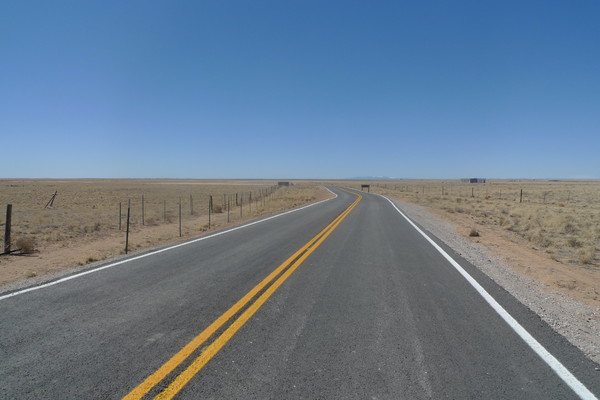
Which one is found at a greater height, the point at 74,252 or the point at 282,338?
the point at 282,338

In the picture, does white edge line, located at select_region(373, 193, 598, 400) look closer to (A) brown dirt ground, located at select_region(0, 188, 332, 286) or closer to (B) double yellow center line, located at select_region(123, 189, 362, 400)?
Answer: (B) double yellow center line, located at select_region(123, 189, 362, 400)

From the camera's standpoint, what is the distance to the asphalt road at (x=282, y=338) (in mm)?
3432

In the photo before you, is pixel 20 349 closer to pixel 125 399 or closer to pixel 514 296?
pixel 125 399

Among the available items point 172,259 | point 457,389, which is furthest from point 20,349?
point 172,259

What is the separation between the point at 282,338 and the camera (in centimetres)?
446

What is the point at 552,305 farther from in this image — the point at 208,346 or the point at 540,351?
the point at 208,346

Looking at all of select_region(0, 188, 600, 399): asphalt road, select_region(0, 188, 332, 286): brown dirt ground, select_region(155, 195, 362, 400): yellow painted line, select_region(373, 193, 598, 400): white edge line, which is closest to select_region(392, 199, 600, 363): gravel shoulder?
select_region(0, 188, 600, 399): asphalt road

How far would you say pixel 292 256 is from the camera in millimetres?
9523

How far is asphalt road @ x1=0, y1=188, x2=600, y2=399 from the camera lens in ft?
11.3

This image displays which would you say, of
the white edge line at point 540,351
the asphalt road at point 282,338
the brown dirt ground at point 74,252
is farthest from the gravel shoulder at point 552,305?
the brown dirt ground at point 74,252

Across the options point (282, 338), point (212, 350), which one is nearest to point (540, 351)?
point (282, 338)

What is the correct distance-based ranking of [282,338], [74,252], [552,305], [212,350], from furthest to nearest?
[74,252] < [552,305] < [282,338] < [212,350]

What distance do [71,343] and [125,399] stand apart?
1.55 m

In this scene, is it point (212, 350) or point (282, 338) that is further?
Result: point (282, 338)
